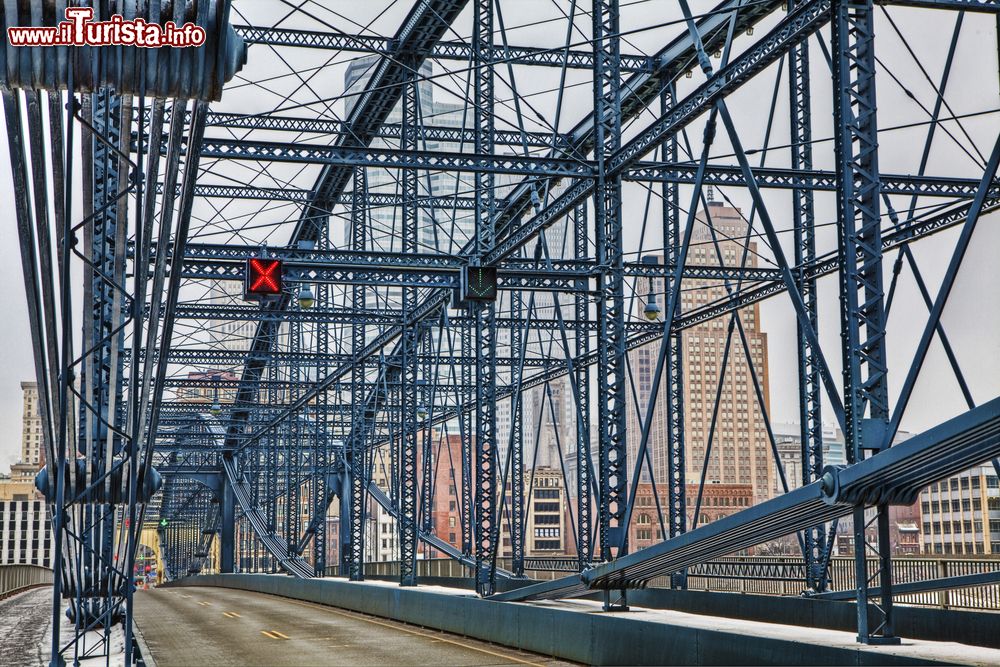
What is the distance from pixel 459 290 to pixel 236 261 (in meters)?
5.38

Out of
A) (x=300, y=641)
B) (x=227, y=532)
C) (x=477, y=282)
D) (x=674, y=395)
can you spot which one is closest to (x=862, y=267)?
(x=477, y=282)

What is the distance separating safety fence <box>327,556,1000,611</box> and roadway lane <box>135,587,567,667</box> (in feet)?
26.7

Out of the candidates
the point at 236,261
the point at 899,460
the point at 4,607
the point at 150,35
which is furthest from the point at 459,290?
the point at 4,607

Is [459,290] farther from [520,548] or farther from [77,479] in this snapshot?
[520,548]

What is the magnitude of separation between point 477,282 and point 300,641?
9.21 m

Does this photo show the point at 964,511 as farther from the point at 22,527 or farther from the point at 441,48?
the point at 22,527

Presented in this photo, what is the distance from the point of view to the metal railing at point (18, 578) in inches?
1965

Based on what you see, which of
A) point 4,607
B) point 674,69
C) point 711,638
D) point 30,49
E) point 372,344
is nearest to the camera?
point 30,49

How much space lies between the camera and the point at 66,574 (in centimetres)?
2158

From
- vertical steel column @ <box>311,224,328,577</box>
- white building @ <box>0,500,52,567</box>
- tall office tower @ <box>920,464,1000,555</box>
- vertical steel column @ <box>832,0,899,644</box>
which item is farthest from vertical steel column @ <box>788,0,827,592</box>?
white building @ <box>0,500,52,567</box>

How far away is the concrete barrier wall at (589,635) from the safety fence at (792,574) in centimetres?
433

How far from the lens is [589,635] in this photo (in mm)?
21406

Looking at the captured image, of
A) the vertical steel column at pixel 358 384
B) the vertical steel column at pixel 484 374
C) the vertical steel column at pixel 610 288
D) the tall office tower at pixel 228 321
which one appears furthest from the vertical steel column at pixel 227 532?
the vertical steel column at pixel 610 288

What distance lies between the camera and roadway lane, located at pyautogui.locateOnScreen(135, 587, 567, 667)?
76.2 ft
